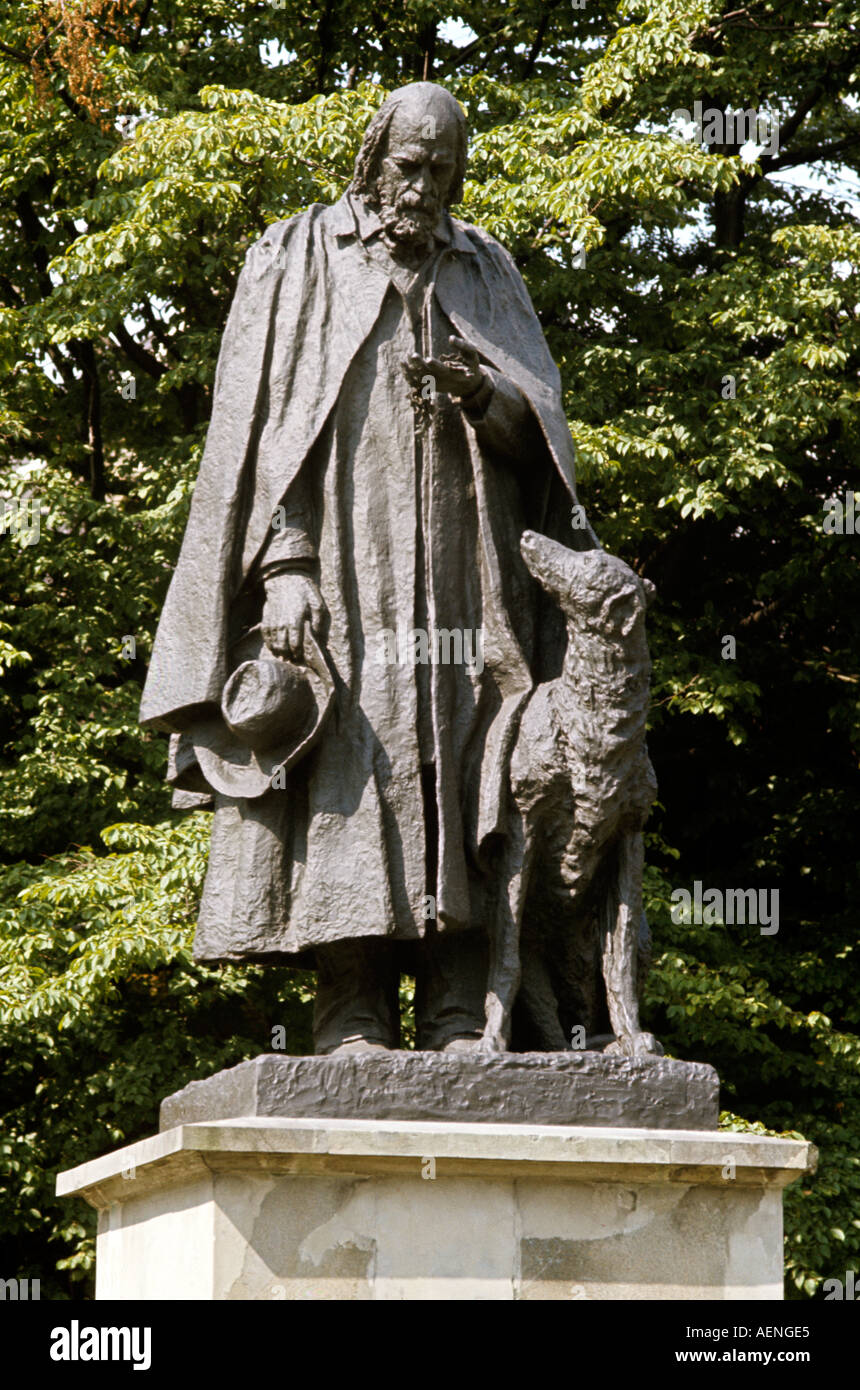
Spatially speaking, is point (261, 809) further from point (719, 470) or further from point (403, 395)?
point (719, 470)

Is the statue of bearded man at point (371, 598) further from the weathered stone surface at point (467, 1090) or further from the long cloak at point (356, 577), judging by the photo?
the weathered stone surface at point (467, 1090)

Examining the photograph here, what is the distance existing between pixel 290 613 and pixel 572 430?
26.9 feet

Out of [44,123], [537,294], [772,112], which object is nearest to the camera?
[537,294]

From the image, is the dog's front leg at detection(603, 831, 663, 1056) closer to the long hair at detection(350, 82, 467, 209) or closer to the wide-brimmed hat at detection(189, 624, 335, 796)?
the wide-brimmed hat at detection(189, 624, 335, 796)

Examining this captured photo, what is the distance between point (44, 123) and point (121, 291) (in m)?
2.33

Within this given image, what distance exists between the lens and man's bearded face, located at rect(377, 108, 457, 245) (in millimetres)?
6512

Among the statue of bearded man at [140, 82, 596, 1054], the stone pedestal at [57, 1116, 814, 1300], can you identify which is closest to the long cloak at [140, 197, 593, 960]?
the statue of bearded man at [140, 82, 596, 1054]

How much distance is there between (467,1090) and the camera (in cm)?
568

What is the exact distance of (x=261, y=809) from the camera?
20.3 feet

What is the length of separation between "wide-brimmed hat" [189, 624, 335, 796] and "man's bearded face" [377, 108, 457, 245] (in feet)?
4.63

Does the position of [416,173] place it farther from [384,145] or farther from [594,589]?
[594,589]

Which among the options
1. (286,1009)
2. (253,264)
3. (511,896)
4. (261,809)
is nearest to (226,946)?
(261,809)

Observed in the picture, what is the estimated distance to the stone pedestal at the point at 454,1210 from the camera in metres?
5.23

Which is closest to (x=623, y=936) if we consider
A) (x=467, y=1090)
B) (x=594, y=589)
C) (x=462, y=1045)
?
(x=462, y=1045)
